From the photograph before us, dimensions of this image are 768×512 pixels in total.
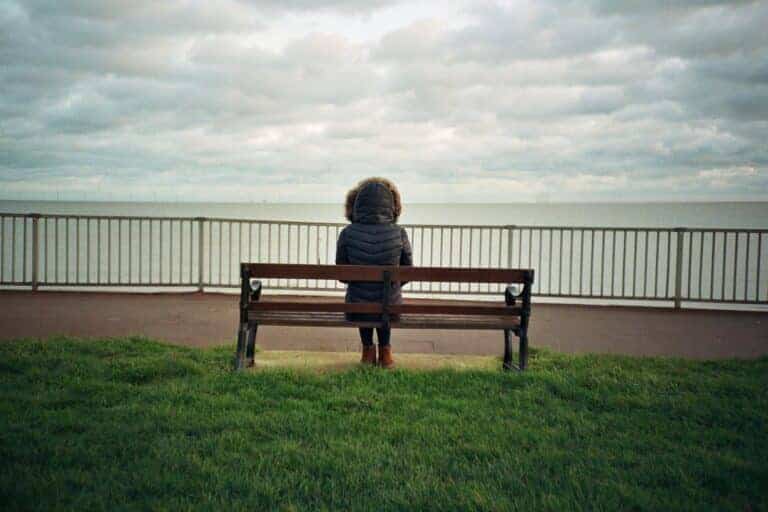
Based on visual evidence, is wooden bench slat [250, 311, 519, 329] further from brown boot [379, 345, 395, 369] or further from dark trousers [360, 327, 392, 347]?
brown boot [379, 345, 395, 369]

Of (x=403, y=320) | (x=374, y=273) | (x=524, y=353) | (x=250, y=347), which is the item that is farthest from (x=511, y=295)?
(x=250, y=347)

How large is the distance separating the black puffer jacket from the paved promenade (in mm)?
1625

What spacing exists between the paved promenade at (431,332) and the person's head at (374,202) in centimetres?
195

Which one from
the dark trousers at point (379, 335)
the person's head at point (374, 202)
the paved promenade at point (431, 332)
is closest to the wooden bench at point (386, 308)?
the dark trousers at point (379, 335)

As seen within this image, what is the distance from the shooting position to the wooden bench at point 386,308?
5.61 metres

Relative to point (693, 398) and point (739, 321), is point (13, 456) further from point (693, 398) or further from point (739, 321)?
point (739, 321)

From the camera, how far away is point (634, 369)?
594cm

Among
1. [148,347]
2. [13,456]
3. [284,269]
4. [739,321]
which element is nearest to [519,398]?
[284,269]

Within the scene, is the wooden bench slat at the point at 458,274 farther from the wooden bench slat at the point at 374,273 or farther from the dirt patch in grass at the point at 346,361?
the dirt patch in grass at the point at 346,361

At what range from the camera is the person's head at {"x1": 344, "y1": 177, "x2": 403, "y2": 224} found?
5973mm

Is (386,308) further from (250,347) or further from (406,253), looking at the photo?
(250,347)

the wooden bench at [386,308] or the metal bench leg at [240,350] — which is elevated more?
the wooden bench at [386,308]

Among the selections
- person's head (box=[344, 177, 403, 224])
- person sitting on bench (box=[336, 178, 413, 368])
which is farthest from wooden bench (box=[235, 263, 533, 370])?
person's head (box=[344, 177, 403, 224])

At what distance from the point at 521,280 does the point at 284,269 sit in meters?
2.09
